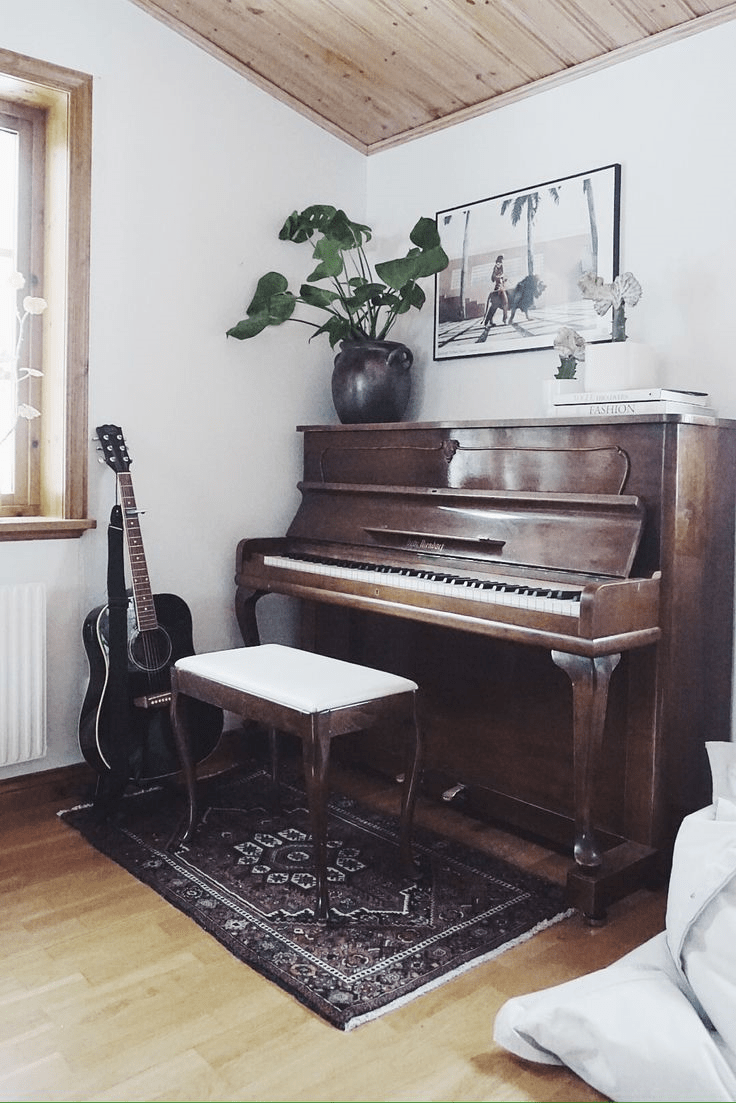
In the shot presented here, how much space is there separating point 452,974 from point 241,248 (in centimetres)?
246

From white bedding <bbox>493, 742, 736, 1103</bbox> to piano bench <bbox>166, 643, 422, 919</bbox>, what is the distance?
655mm

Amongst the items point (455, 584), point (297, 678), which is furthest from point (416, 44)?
point (297, 678)

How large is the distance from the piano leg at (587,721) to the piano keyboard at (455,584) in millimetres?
126

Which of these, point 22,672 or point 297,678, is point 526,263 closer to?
point 297,678

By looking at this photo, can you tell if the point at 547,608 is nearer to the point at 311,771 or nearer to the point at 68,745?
the point at 311,771

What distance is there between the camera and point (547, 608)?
223 cm

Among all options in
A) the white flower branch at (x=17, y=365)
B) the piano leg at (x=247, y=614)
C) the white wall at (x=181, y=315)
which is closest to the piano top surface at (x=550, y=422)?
the white wall at (x=181, y=315)

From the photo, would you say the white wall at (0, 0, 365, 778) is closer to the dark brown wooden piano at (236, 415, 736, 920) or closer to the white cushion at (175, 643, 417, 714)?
the dark brown wooden piano at (236, 415, 736, 920)

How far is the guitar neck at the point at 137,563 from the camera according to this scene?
288cm

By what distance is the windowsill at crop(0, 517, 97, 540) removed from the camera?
9.18 ft

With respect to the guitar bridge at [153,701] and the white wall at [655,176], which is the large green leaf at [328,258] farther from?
the guitar bridge at [153,701]

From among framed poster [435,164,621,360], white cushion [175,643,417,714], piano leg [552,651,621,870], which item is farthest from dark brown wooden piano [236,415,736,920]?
framed poster [435,164,621,360]

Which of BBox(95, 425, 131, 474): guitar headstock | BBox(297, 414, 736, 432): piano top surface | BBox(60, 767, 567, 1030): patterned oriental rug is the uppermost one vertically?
BBox(297, 414, 736, 432): piano top surface

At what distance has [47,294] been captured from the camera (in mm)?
2992
